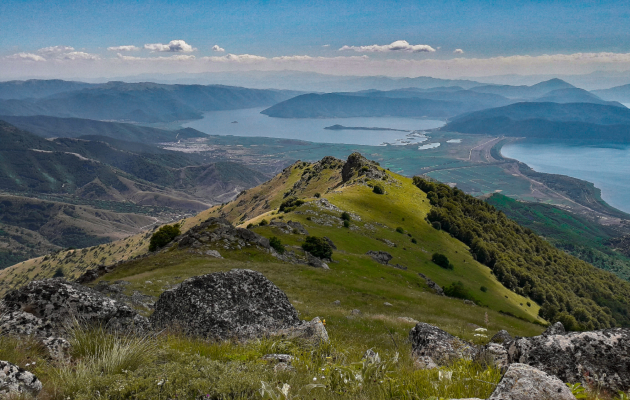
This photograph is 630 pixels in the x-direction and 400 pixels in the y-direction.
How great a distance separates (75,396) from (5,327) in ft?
15.6

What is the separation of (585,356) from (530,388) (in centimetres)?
314

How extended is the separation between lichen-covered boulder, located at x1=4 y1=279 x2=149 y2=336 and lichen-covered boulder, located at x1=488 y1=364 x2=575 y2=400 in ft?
28.4

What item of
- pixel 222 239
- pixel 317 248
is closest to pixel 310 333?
pixel 222 239

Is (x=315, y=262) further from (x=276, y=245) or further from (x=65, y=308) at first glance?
(x=65, y=308)

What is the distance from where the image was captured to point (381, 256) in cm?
5391

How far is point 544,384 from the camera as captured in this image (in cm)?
429

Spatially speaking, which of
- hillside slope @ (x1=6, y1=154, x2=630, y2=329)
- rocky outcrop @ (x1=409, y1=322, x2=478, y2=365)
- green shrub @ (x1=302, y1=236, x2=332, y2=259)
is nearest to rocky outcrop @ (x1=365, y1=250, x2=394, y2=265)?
hillside slope @ (x1=6, y1=154, x2=630, y2=329)

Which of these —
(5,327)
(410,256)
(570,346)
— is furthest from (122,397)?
(410,256)

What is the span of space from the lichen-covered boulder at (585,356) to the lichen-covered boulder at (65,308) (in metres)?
9.53

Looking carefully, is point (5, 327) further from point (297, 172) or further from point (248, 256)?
point (297, 172)

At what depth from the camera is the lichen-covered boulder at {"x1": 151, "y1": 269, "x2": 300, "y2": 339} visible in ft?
33.4

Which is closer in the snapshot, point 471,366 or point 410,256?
point 471,366

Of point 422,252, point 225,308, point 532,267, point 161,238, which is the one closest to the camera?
point 225,308

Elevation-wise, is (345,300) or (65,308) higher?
(65,308)
